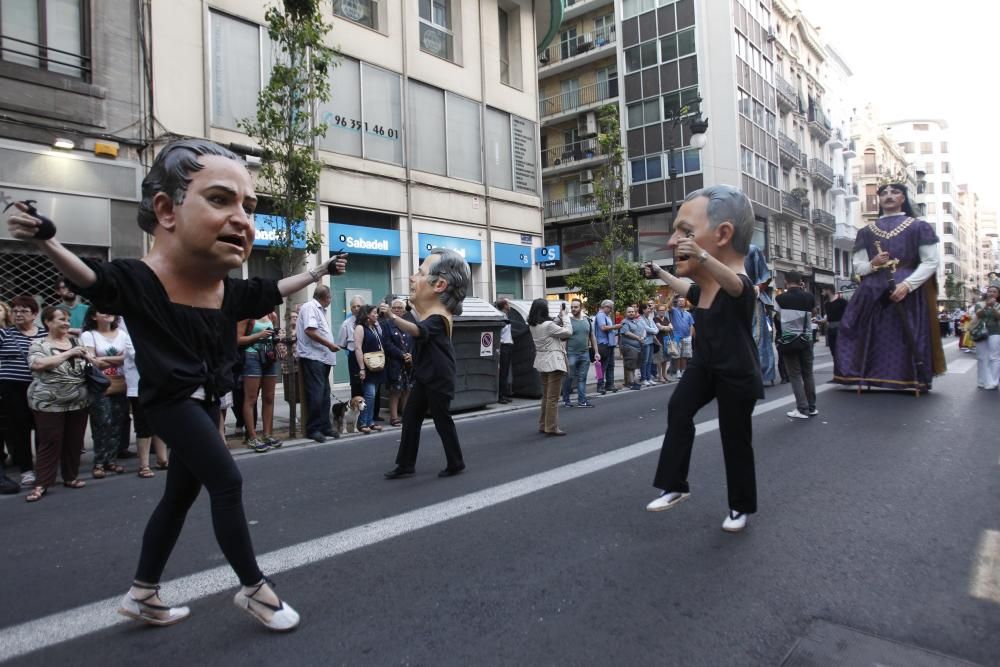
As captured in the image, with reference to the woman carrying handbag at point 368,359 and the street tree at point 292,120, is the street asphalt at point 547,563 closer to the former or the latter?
the woman carrying handbag at point 368,359

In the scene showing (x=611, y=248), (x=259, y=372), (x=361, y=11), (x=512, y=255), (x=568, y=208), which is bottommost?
(x=259, y=372)

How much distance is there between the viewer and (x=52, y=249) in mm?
2436

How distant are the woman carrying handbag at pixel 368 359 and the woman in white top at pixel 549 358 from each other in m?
2.13

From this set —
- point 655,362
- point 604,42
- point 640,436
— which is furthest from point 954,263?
point 640,436

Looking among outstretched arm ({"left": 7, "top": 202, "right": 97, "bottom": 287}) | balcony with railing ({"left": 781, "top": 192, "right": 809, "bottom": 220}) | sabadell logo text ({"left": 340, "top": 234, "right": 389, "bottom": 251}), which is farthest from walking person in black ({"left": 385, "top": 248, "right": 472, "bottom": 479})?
balcony with railing ({"left": 781, "top": 192, "right": 809, "bottom": 220})

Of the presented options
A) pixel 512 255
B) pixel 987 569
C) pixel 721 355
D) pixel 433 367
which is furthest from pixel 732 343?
pixel 512 255

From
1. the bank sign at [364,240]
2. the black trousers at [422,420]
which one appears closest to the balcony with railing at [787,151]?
the bank sign at [364,240]

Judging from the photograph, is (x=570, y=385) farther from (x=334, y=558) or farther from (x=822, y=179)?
(x=822, y=179)

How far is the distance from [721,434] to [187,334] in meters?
2.84

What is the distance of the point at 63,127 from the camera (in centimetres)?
1150

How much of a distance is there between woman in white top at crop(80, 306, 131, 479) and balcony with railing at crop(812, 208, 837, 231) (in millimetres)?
44102

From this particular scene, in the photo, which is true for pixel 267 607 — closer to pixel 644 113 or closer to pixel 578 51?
pixel 644 113

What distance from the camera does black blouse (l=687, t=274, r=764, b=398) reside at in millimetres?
3980

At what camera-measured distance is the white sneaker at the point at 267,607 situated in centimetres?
277
